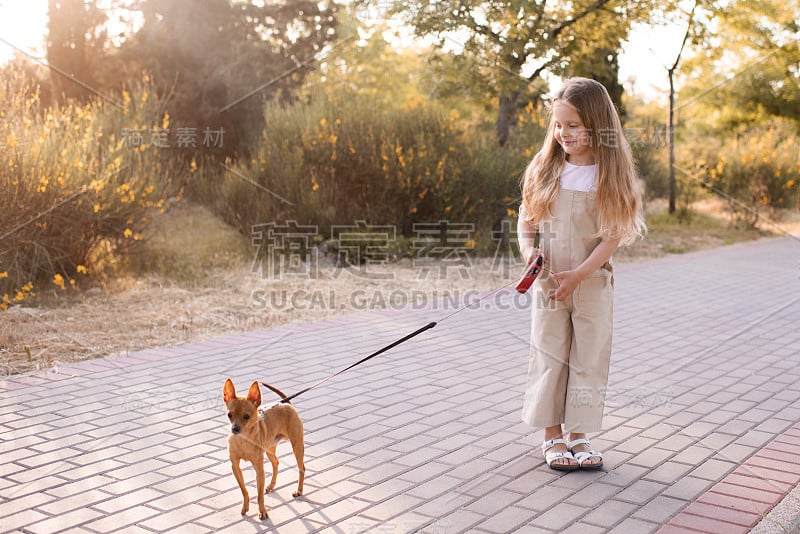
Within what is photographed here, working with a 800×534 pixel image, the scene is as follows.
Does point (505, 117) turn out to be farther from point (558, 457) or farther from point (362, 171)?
point (558, 457)

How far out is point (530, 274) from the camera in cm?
382

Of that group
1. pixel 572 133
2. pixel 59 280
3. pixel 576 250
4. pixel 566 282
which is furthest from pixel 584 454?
pixel 59 280

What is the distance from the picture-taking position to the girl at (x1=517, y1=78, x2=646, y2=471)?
151 inches

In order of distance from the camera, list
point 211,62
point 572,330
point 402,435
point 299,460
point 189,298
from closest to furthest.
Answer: point 299,460 → point 572,330 → point 402,435 → point 189,298 → point 211,62

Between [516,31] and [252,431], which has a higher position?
[516,31]

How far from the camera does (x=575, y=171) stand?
156 inches

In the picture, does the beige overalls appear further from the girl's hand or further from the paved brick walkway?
the paved brick walkway

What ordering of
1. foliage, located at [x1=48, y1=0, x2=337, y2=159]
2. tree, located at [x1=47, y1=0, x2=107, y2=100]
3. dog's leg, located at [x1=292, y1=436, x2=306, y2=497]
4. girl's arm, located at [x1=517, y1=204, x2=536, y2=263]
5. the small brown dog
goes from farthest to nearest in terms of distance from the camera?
foliage, located at [x1=48, y1=0, x2=337, y2=159], tree, located at [x1=47, y1=0, x2=107, y2=100], girl's arm, located at [x1=517, y1=204, x2=536, y2=263], dog's leg, located at [x1=292, y1=436, x2=306, y2=497], the small brown dog

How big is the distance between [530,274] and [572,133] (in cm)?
68

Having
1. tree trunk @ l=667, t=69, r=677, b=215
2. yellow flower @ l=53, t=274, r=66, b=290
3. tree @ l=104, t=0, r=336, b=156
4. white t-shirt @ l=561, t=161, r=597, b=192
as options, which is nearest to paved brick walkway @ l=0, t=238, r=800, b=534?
white t-shirt @ l=561, t=161, r=597, b=192

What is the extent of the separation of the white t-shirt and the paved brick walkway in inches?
52.4

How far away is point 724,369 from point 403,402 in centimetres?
247

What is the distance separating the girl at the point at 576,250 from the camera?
3846 millimetres

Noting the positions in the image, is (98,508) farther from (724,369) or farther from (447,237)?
(447,237)
